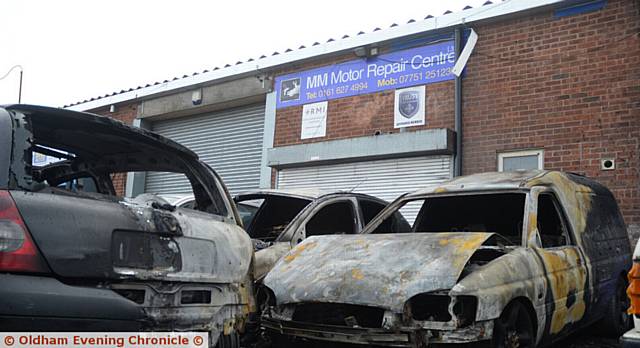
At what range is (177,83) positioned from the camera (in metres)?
13.6

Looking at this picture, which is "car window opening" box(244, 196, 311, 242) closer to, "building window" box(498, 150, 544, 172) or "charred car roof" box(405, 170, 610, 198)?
"charred car roof" box(405, 170, 610, 198)

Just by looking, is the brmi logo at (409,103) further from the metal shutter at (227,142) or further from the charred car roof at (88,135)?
the charred car roof at (88,135)

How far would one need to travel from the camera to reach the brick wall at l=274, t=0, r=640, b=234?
8.09m

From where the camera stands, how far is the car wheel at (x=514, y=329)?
3799 mm

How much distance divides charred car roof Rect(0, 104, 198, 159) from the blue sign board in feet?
22.9

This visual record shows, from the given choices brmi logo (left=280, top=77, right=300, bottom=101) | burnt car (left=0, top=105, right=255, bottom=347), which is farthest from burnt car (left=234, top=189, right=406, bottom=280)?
brmi logo (left=280, top=77, right=300, bottom=101)

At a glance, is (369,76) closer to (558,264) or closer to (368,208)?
(368,208)

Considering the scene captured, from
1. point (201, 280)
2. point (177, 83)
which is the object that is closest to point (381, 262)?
point (201, 280)

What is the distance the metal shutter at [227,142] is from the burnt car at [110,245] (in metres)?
8.68

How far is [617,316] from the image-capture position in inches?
226

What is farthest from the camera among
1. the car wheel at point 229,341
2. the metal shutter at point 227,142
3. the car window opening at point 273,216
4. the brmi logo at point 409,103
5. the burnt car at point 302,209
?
the metal shutter at point 227,142

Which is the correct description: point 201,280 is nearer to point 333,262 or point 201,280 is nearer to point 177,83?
point 333,262

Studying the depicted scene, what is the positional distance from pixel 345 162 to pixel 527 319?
22.1 ft

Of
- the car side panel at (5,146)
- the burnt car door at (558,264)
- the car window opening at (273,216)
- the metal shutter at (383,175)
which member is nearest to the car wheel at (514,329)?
the burnt car door at (558,264)
